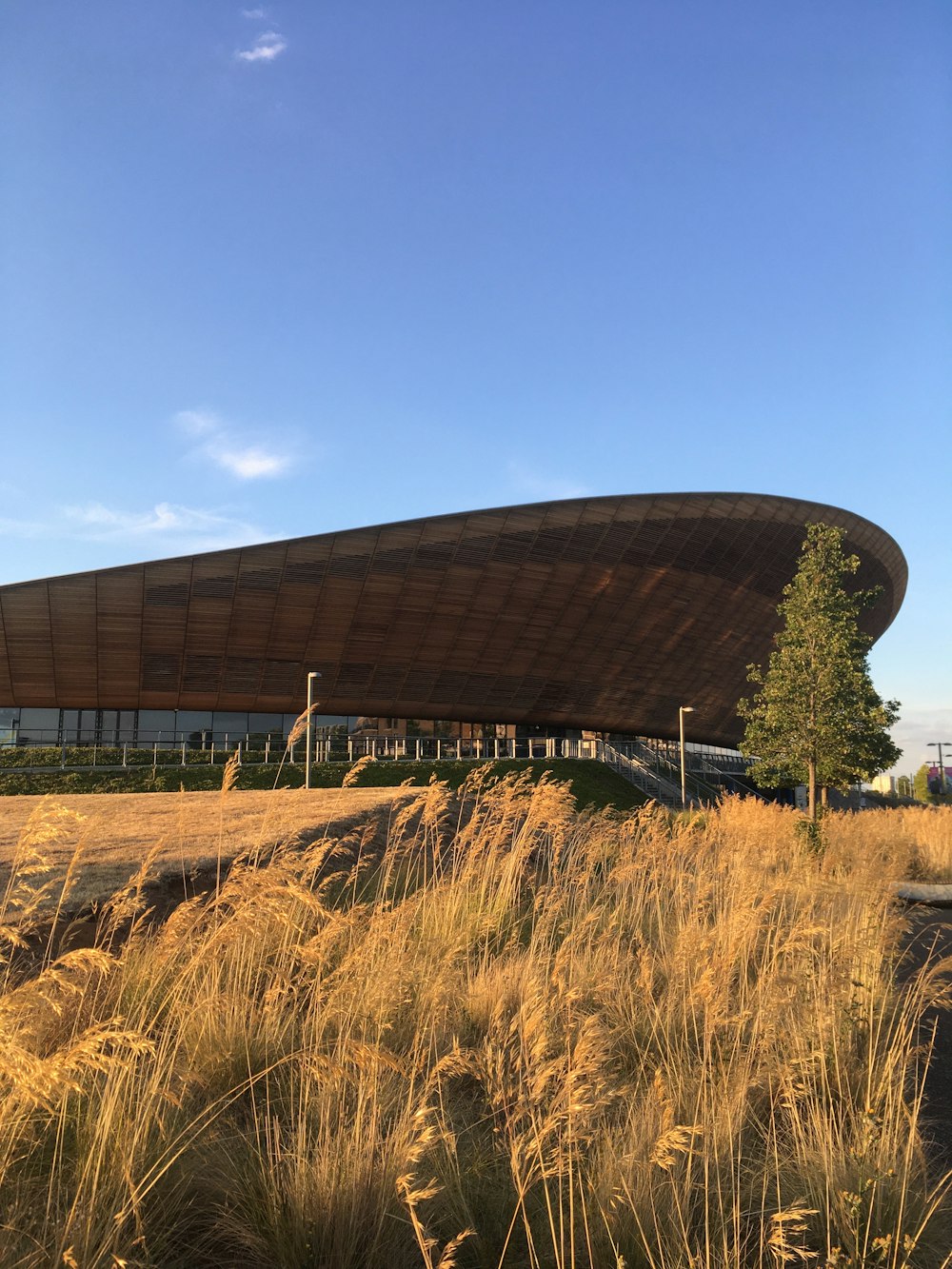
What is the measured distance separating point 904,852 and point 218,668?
1213 inches

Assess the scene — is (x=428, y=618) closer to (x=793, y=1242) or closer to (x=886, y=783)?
(x=793, y=1242)

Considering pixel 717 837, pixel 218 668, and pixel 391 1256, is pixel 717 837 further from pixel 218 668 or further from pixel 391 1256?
pixel 218 668

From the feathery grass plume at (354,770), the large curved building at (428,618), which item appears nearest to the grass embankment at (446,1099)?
the feathery grass plume at (354,770)

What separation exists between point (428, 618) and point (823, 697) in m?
23.0

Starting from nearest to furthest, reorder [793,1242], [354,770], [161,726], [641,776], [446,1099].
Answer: [793,1242] → [446,1099] → [354,770] → [641,776] → [161,726]

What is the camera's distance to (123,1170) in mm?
2574

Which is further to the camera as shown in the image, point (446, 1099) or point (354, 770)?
point (354, 770)

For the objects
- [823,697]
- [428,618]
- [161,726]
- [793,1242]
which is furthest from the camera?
[161,726]

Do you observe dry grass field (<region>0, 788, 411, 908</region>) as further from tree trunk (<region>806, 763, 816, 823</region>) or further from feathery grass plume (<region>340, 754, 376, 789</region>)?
tree trunk (<region>806, 763, 816, 823</region>)

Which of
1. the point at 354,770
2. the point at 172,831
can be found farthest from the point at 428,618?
the point at 354,770

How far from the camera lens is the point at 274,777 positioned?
30562 millimetres

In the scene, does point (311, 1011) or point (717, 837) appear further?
point (717, 837)

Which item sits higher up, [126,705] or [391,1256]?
[126,705]

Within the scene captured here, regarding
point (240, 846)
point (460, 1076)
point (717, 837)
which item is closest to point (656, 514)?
point (717, 837)
